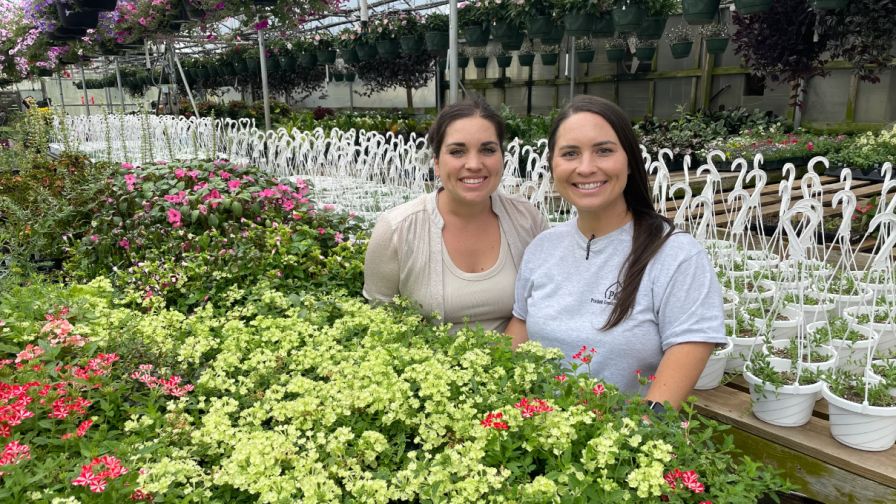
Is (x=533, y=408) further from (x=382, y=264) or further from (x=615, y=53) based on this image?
(x=615, y=53)

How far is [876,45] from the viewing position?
576cm

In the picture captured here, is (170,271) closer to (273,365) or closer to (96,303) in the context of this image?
(96,303)

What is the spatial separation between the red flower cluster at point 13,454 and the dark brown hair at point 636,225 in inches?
50.0

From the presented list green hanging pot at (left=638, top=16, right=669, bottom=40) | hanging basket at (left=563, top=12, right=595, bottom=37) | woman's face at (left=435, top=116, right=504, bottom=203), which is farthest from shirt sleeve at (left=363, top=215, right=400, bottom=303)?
green hanging pot at (left=638, top=16, right=669, bottom=40)

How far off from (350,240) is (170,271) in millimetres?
740

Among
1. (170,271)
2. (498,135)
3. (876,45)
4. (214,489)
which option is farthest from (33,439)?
(876,45)

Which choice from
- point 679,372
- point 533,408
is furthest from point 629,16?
point 533,408

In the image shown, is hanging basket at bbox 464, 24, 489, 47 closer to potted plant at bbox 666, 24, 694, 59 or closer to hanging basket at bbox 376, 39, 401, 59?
hanging basket at bbox 376, 39, 401, 59

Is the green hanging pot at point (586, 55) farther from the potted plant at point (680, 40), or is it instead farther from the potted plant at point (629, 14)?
the potted plant at point (629, 14)

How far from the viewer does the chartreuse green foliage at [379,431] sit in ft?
3.27

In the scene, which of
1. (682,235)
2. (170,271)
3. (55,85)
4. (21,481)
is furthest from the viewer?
(55,85)

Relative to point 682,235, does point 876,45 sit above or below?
above

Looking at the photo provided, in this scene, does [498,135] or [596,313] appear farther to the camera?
[498,135]

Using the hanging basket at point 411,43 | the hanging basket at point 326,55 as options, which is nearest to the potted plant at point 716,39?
the hanging basket at point 411,43
